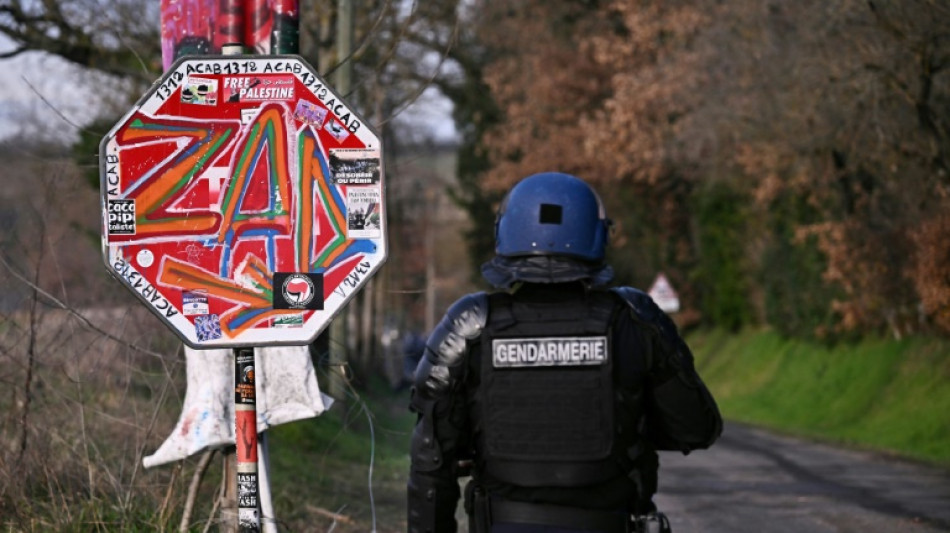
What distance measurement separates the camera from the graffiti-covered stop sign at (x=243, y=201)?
202 inches

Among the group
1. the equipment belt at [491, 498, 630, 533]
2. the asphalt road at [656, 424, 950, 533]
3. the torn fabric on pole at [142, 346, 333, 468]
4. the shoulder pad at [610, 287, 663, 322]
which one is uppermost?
the shoulder pad at [610, 287, 663, 322]

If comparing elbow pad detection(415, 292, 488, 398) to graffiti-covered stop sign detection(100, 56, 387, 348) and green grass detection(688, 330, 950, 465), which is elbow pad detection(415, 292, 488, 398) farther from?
green grass detection(688, 330, 950, 465)

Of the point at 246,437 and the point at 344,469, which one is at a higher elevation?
the point at 246,437

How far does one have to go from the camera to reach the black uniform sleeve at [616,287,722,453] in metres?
4.03

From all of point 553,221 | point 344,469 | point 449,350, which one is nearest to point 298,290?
point 449,350

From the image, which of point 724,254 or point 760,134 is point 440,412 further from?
point 724,254

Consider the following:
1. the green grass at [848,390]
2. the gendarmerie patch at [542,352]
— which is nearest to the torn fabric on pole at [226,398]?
the gendarmerie patch at [542,352]

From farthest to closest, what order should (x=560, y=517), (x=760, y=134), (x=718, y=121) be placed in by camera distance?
(x=718, y=121) → (x=760, y=134) → (x=560, y=517)

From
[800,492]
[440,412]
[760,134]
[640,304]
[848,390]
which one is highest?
[640,304]

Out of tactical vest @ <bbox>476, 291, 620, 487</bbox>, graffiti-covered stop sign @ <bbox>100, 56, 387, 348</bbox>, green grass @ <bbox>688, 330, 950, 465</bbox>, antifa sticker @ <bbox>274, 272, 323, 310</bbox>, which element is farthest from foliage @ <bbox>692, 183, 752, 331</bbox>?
tactical vest @ <bbox>476, 291, 620, 487</bbox>

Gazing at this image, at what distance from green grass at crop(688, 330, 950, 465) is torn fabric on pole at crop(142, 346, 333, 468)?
11.2 metres

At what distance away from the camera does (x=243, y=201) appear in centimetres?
525

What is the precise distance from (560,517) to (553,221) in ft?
2.70

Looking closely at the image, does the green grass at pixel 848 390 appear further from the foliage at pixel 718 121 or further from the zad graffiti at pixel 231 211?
the zad graffiti at pixel 231 211
